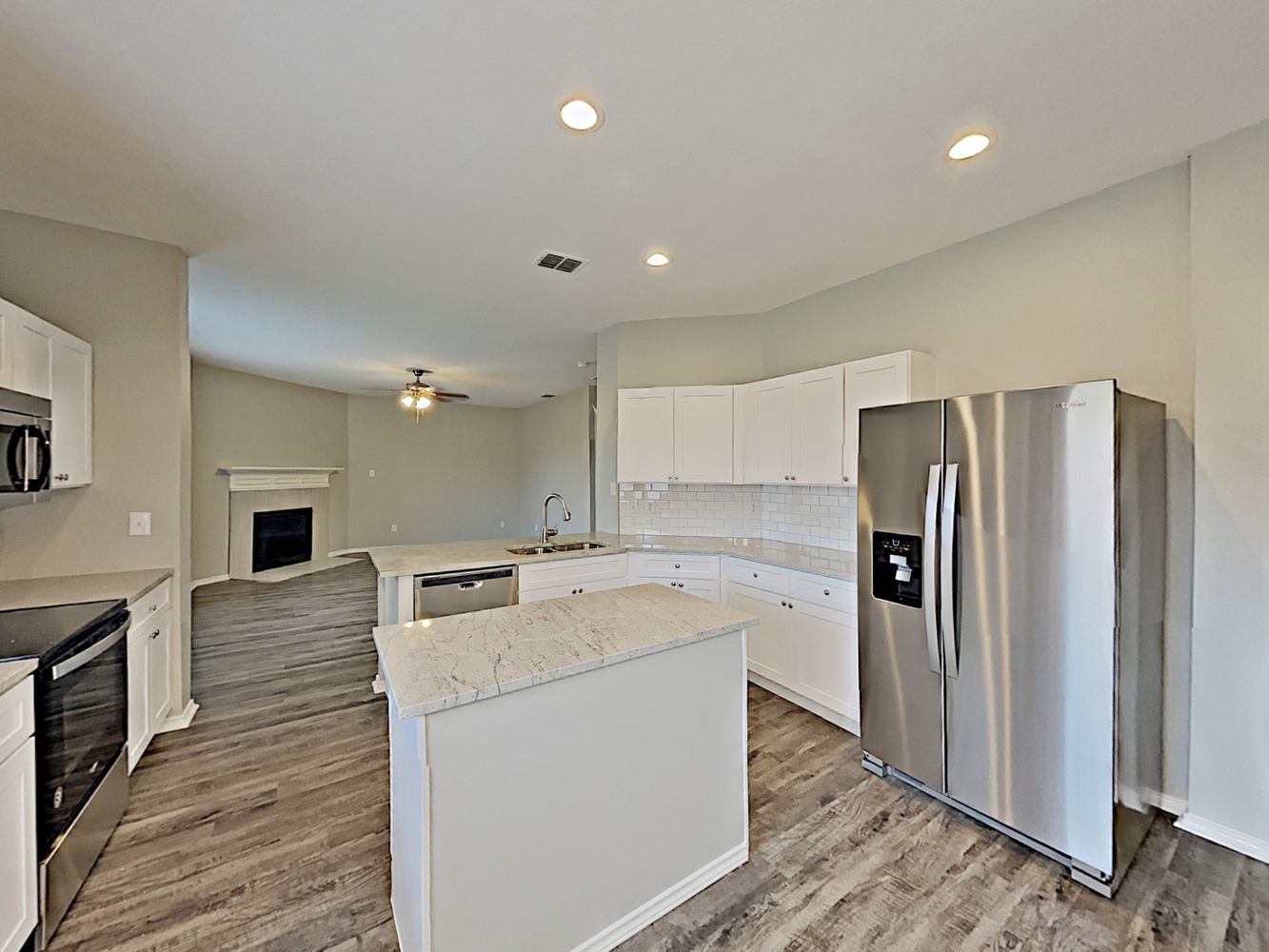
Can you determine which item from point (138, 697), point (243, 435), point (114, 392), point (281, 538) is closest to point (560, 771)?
point (138, 697)

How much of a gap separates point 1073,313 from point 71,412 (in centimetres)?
493

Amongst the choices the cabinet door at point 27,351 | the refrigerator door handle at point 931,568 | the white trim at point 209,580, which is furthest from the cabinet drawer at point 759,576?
the white trim at point 209,580

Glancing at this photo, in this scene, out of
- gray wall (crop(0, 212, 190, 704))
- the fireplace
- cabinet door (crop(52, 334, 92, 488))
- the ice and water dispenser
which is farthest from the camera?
the fireplace

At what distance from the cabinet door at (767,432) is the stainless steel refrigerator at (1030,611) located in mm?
1226

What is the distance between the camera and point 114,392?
2.80 meters

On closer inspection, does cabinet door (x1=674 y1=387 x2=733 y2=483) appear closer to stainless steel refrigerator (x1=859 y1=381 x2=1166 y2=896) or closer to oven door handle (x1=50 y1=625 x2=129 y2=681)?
stainless steel refrigerator (x1=859 y1=381 x2=1166 y2=896)

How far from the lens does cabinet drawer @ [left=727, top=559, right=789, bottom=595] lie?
331 centimetres

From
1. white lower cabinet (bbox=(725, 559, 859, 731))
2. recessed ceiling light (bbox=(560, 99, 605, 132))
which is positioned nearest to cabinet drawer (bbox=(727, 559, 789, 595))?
white lower cabinet (bbox=(725, 559, 859, 731))

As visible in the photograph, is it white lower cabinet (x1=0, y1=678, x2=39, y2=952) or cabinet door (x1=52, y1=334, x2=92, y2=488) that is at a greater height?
cabinet door (x1=52, y1=334, x2=92, y2=488)

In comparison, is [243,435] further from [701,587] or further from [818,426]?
[818,426]

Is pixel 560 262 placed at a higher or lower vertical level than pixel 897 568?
higher

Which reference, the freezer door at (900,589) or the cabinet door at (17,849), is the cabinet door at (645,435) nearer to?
the freezer door at (900,589)

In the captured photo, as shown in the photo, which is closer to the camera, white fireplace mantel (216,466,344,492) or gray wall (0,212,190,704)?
gray wall (0,212,190,704)

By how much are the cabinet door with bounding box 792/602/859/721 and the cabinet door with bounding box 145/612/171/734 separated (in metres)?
3.48
